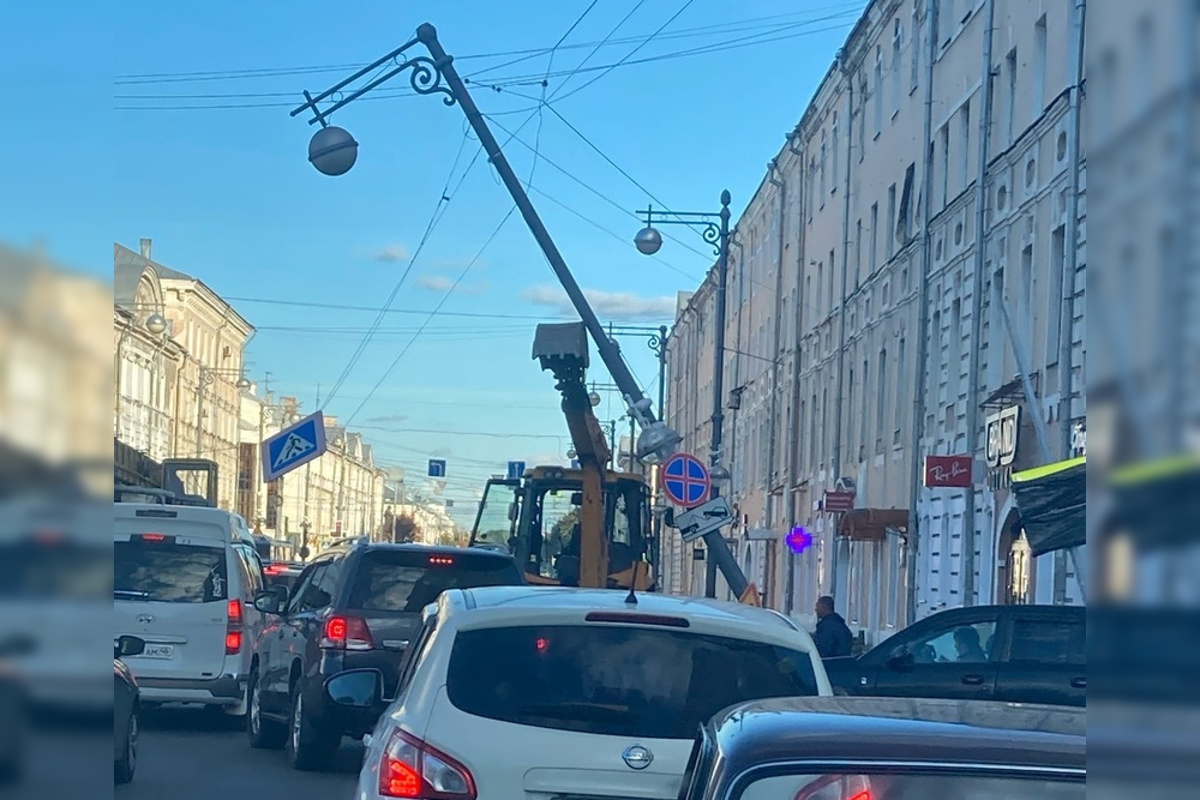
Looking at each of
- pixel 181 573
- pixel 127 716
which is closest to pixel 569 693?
pixel 127 716

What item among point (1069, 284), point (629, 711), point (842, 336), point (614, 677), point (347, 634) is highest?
point (842, 336)

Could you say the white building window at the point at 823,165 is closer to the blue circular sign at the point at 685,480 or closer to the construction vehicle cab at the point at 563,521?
the construction vehicle cab at the point at 563,521

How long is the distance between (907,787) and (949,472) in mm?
20343

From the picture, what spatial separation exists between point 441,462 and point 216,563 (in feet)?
157

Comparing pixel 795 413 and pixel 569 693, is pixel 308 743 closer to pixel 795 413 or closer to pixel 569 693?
pixel 569 693

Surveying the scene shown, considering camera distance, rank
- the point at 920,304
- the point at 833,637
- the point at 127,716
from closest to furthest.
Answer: the point at 127,716 → the point at 833,637 → the point at 920,304

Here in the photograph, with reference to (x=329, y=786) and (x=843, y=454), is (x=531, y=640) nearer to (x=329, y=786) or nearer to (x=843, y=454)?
(x=329, y=786)

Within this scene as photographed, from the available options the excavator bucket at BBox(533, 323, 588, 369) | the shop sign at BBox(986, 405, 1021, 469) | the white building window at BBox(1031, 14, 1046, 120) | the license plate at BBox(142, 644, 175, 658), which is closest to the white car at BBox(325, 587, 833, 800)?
the license plate at BBox(142, 644, 175, 658)

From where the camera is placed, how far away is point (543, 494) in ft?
94.1

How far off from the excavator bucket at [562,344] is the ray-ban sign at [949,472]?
16.1 ft

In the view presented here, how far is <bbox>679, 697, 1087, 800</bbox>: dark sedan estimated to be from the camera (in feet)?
10.4

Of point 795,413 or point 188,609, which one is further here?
point 795,413

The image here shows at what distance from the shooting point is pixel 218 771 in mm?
13484

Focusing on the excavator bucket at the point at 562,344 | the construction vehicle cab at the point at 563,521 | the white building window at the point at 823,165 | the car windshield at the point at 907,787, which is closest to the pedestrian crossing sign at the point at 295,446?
the construction vehicle cab at the point at 563,521
